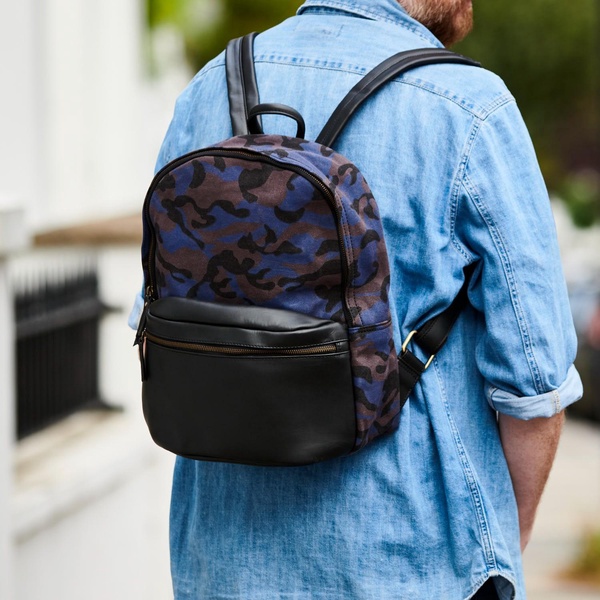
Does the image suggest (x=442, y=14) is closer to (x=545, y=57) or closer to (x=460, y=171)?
(x=460, y=171)

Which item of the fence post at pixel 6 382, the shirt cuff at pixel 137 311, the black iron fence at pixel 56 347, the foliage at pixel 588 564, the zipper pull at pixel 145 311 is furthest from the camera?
the foliage at pixel 588 564

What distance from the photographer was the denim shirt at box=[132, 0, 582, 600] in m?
1.84

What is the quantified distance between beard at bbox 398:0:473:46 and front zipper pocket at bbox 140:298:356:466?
0.65 metres

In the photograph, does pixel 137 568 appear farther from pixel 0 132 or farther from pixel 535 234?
pixel 535 234

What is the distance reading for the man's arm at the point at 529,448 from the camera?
1947 mm

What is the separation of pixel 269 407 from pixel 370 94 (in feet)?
1.83

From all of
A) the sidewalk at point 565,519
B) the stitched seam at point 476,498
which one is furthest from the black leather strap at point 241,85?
the sidewalk at point 565,519

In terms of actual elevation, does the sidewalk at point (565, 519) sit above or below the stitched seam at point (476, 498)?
below

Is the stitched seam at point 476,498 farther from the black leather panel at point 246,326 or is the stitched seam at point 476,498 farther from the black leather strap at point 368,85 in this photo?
the black leather strap at point 368,85

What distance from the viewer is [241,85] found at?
6.50 feet

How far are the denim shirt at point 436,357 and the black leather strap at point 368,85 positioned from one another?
25mm

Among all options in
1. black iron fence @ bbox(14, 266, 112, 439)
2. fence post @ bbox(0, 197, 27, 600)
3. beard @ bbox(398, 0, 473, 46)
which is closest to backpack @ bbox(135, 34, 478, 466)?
beard @ bbox(398, 0, 473, 46)

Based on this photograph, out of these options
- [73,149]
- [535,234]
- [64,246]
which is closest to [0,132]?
[64,246]

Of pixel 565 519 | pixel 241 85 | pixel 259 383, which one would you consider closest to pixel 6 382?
pixel 241 85
